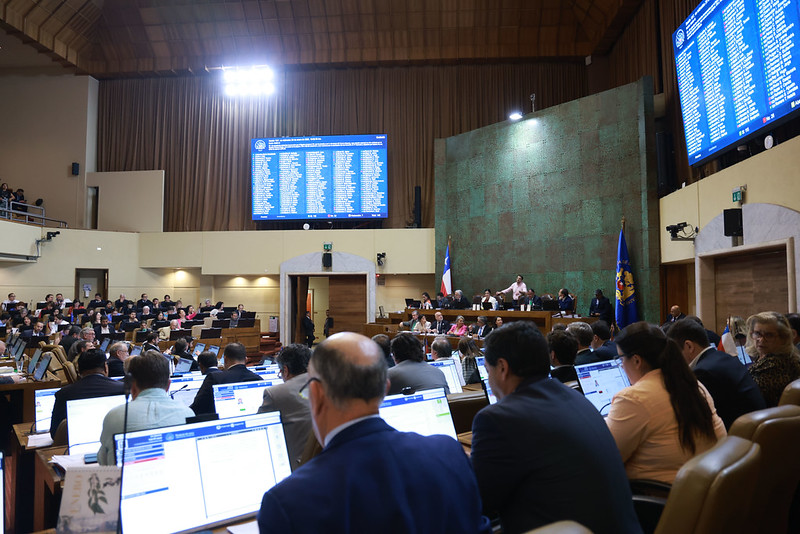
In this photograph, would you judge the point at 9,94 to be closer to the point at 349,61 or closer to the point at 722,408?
the point at 349,61

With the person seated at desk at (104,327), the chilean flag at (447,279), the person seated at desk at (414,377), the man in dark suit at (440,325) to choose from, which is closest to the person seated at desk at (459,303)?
the man in dark suit at (440,325)

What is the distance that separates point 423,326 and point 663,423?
30.2 feet

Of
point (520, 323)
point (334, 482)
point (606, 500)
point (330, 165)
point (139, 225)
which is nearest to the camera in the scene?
point (334, 482)

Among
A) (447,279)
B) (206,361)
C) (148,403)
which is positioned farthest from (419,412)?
(447,279)

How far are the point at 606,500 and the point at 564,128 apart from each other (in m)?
11.3

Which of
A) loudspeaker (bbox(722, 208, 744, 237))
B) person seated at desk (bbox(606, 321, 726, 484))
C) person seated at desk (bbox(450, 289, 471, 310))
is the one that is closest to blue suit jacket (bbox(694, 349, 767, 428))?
person seated at desk (bbox(606, 321, 726, 484))

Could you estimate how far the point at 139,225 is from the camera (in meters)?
16.7

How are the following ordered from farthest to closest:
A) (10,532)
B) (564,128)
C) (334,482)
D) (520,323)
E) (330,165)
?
(330,165) < (564,128) < (10,532) < (520,323) < (334,482)

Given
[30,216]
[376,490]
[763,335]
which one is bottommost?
[376,490]

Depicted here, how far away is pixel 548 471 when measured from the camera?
1.64m

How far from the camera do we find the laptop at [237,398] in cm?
331

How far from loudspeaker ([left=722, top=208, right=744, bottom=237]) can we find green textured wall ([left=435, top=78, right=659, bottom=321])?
9.25 feet

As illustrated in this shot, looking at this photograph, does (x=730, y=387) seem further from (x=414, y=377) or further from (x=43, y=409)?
(x=43, y=409)

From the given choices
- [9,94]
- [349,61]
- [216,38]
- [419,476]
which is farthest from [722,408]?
[9,94]
